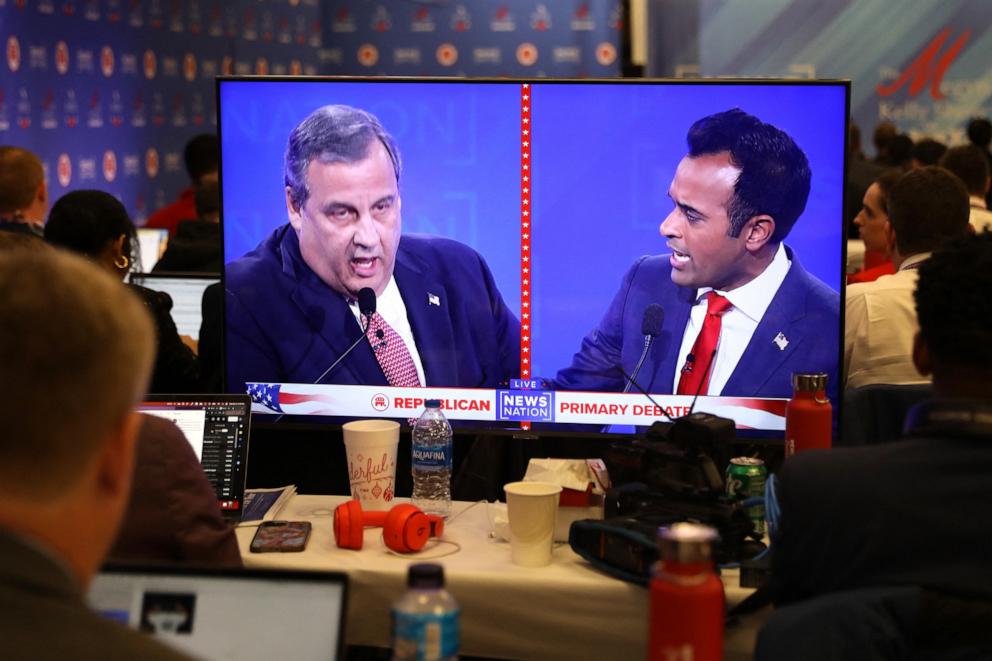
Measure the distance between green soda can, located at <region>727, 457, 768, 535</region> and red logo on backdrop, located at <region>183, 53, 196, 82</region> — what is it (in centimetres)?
610

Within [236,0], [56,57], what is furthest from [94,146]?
[236,0]

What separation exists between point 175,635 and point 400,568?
3.22 ft

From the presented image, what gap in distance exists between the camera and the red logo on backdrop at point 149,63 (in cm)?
710

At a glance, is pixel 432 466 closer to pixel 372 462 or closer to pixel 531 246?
pixel 372 462

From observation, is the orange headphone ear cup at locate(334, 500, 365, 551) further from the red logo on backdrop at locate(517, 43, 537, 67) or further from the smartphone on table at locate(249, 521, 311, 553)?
the red logo on backdrop at locate(517, 43, 537, 67)

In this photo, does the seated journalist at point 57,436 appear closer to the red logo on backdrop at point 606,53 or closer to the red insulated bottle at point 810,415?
the red insulated bottle at point 810,415

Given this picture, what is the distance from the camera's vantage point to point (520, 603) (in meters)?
2.17

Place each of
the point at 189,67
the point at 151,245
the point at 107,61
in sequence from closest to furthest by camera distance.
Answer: the point at 151,245 < the point at 107,61 < the point at 189,67

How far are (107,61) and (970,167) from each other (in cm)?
465

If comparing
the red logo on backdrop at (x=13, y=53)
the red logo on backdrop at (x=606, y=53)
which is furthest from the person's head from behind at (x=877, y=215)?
the red logo on backdrop at (x=606, y=53)

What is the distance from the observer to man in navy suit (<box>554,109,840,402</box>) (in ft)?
8.61

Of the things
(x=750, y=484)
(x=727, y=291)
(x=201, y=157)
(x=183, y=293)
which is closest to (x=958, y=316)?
(x=750, y=484)

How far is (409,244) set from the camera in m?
2.77

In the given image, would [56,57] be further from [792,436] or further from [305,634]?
[305,634]
